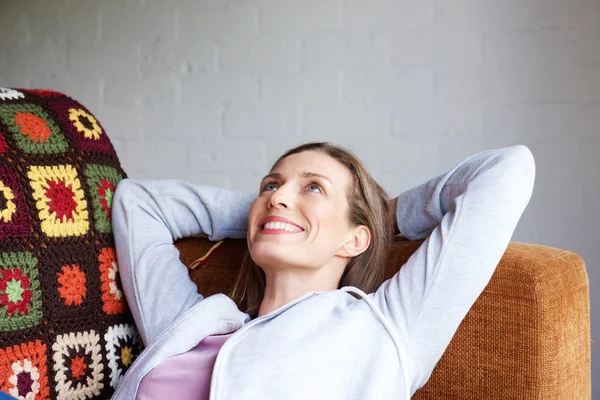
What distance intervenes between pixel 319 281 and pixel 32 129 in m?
0.56

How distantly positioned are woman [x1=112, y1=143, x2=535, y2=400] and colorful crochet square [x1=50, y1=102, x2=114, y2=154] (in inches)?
3.5

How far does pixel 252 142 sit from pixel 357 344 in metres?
1.31

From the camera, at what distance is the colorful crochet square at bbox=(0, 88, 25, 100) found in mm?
1244

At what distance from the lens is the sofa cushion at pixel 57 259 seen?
111 centimetres

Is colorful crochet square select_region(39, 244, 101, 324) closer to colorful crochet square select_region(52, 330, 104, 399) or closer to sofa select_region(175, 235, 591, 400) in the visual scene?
colorful crochet square select_region(52, 330, 104, 399)

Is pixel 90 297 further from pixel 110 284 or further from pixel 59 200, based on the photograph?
pixel 59 200

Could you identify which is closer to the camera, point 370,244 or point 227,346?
point 227,346

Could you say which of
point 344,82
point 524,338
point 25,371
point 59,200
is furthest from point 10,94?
point 344,82

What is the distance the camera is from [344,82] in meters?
2.12

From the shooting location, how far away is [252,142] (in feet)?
7.39

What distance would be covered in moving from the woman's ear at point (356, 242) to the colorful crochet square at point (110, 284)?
Answer: 402mm

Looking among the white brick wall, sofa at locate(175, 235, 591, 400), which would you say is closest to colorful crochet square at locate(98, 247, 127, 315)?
sofa at locate(175, 235, 591, 400)

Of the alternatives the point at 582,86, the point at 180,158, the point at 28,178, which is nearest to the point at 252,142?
the point at 180,158

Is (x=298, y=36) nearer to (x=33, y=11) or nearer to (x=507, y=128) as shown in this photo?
(x=507, y=128)
